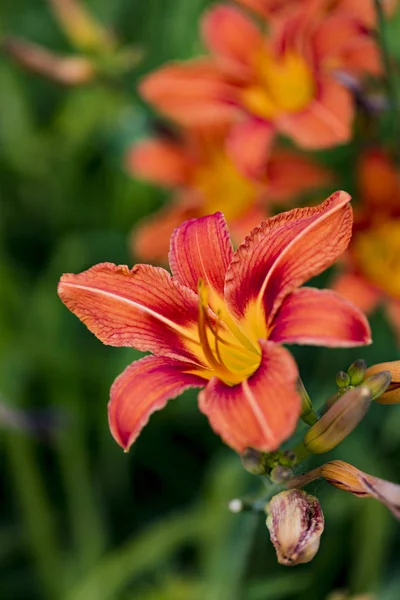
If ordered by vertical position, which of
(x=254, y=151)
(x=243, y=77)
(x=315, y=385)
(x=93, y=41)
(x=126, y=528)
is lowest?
(x=126, y=528)

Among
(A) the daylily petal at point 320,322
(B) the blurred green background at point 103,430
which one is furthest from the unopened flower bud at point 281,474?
(B) the blurred green background at point 103,430

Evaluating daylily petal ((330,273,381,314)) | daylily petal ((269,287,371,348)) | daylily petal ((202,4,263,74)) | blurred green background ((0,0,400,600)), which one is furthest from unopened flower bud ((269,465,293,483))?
daylily petal ((202,4,263,74))

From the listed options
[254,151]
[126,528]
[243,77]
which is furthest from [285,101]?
[126,528]

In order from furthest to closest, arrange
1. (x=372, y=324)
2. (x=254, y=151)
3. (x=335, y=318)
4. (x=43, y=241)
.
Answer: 1. (x=43, y=241)
2. (x=372, y=324)
3. (x=254, y=151)
4. (x=335, y=318)

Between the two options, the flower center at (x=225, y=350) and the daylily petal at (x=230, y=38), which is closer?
the flower center at (x=225, y=350)

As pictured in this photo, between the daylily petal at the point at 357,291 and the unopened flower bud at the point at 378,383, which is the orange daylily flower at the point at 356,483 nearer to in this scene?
the unopened flower bud at the point at 378,383

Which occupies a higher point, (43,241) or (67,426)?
(43,241)

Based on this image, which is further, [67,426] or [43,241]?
[43,241]

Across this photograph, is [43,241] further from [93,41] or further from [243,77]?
[243,77]
